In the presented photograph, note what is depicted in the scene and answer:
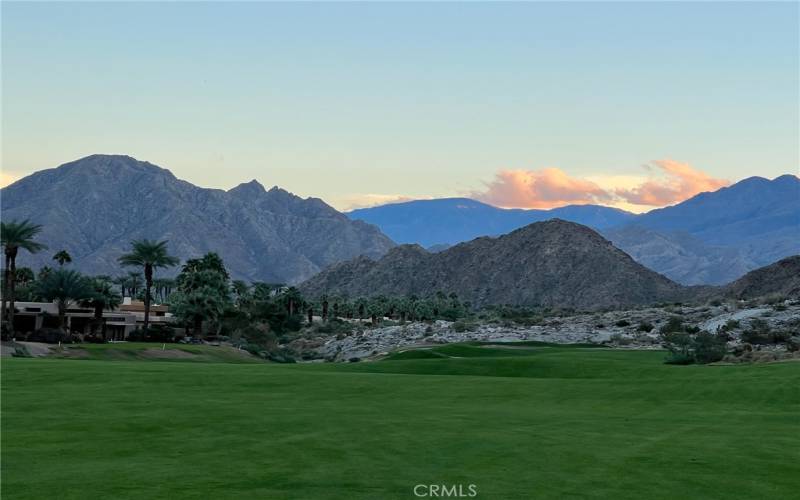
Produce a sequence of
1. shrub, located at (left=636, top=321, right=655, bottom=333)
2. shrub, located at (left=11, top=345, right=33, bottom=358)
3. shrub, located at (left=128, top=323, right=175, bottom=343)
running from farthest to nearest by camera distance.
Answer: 1. shrub, located at (left=636, top=321, right=655, bottom=333)
2. shrub, located at (left=128, top=323, right=175, bottom=343)
3. shrub, located at (left=11, top=345, right=33, bottom=358)

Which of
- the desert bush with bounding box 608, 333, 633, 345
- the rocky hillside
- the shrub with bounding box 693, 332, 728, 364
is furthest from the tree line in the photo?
the shrub with bounding box 693, 332, 728, 364

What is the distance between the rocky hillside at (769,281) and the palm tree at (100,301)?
372 feet

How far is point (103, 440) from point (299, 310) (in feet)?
474

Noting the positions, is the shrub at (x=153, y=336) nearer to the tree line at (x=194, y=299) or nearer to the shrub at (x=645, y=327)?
the tree line at (x=194, y=299)

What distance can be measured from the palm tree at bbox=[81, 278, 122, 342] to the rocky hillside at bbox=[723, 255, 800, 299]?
113437 mm

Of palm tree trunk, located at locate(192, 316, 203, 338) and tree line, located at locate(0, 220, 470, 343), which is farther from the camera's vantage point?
palm tree trunk, located at locate(192, 316, 203, 338)

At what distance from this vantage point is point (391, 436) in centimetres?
2288

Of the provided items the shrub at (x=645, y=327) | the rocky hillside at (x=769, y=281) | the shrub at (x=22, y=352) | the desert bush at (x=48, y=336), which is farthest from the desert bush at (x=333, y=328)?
the rocky hillside at (x=769, y=281)

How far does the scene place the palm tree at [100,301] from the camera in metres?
92.3

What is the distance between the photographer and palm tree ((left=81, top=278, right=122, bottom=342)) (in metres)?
92.3

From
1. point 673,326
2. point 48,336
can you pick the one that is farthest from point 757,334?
point 48,336

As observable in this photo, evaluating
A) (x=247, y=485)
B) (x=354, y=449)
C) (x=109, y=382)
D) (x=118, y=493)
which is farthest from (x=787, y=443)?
(x=109, y=382)

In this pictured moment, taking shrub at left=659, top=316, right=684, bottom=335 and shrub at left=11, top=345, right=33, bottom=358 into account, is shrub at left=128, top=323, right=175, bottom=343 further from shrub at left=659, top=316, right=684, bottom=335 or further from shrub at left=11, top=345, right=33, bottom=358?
shrub at left=659, top=316, right=684, bottom=335

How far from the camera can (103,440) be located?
21500 mm
